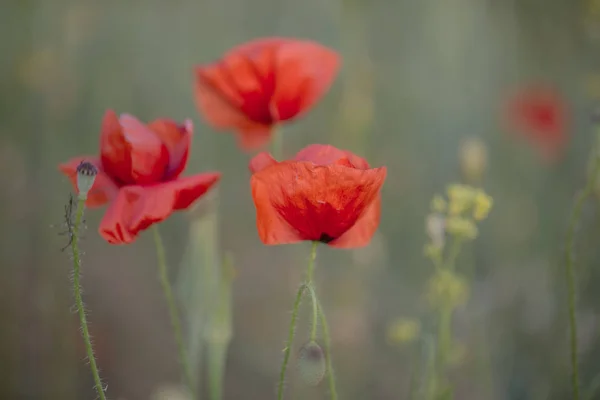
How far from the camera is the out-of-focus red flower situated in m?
2.31

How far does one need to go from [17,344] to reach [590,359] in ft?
5.18

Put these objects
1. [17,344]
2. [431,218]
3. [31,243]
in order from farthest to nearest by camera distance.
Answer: [31,243], [17,344], [431,218]

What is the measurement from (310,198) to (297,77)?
1.35ft

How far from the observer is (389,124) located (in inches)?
115

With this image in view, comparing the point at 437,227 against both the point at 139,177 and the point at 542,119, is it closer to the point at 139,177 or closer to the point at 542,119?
the point at 139,177

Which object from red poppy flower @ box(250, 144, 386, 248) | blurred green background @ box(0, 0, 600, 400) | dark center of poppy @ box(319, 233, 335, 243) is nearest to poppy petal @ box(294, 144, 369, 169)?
red poppy flower @ box(250, 144, 386, 248)

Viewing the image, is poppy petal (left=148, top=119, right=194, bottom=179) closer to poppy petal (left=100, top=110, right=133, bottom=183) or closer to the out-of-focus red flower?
poppy petal (left=100, top=110, right=133, bottom=183)

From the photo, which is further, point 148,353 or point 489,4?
point 489,4

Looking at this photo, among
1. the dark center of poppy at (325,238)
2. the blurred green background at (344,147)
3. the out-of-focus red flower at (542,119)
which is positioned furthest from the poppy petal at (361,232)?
the out-of-focus red flower at (542,119)

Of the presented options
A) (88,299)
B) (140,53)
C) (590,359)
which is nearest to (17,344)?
(88,299)

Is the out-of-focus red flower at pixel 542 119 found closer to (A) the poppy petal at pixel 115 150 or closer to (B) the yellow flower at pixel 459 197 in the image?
(B) the yellow flower at pixel 459 197

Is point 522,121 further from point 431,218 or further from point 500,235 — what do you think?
point 431,218

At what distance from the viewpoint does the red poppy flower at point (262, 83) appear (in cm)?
116

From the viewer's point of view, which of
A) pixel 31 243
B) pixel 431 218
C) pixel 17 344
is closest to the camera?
pixel 431 218
